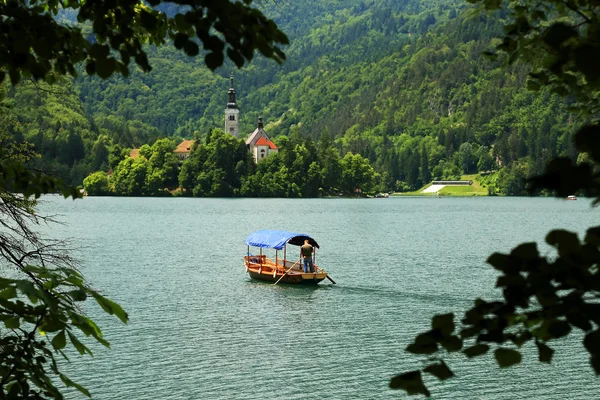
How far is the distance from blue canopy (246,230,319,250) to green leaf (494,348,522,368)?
40.5m

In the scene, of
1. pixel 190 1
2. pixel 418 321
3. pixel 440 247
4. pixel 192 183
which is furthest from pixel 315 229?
pixel 192 183

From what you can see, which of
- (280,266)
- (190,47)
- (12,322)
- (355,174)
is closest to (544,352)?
(190,47)

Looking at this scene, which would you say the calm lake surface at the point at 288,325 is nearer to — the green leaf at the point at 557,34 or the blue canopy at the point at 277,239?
the blue canopy at the point at 277,239

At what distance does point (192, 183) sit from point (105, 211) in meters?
57.8

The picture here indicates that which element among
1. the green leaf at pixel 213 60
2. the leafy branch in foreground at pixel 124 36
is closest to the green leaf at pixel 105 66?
the leafy branch in foreground at pixel 124 36

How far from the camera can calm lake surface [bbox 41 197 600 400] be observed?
23.2m

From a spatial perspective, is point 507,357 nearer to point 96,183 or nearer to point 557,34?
point 557,34

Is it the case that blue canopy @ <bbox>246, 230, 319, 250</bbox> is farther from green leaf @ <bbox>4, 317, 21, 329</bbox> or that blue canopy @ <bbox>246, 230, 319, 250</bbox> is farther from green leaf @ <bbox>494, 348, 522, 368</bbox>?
green leaf @ <bbox>494, 348, 522, 368</bbox>

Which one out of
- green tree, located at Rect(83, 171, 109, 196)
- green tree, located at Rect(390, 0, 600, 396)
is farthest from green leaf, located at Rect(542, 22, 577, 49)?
green tree, located at Rect(83, 171, 109, 196)

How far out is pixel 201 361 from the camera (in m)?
25.7

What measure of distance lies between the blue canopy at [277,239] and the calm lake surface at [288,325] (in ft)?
7.60

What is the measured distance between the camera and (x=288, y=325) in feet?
108

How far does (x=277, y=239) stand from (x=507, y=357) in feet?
142

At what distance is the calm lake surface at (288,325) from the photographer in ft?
76.0
